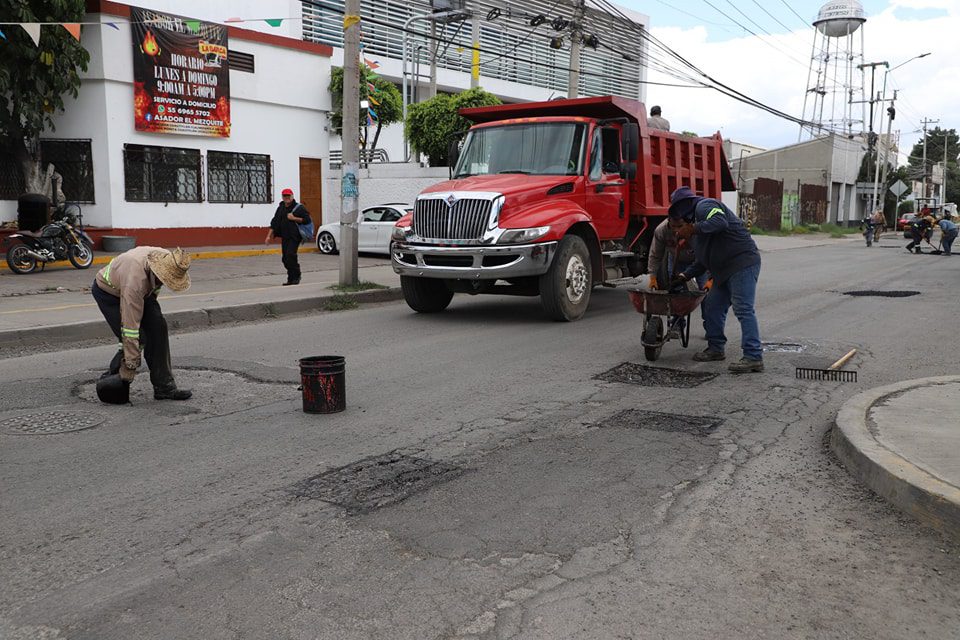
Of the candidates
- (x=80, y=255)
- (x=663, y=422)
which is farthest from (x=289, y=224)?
(x=663, y=422)

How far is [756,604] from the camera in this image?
336 cm

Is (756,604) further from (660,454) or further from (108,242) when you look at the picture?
(108,242)

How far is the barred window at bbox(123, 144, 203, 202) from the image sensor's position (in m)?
19.9

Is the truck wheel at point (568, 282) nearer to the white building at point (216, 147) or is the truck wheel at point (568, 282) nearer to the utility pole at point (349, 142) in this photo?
the utility pole at point (349, 142)

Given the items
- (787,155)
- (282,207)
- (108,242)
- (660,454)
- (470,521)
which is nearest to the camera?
(470,521)

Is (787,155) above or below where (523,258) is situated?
above

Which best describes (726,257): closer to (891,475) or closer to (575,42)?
(891,475)

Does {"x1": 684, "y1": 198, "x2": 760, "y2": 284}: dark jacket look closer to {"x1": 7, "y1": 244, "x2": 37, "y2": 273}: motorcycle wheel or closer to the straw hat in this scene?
the straw hat

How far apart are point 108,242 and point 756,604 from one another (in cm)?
1893

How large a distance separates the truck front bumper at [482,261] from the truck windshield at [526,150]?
57.9 inches

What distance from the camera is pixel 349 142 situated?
14.0 metres

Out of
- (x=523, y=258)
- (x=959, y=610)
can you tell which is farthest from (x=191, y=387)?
(x=959, y=610)

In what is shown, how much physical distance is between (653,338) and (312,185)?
60.1 feet

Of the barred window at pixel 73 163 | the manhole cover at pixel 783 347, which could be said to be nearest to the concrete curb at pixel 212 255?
A: the barred window at pixel 73 163
